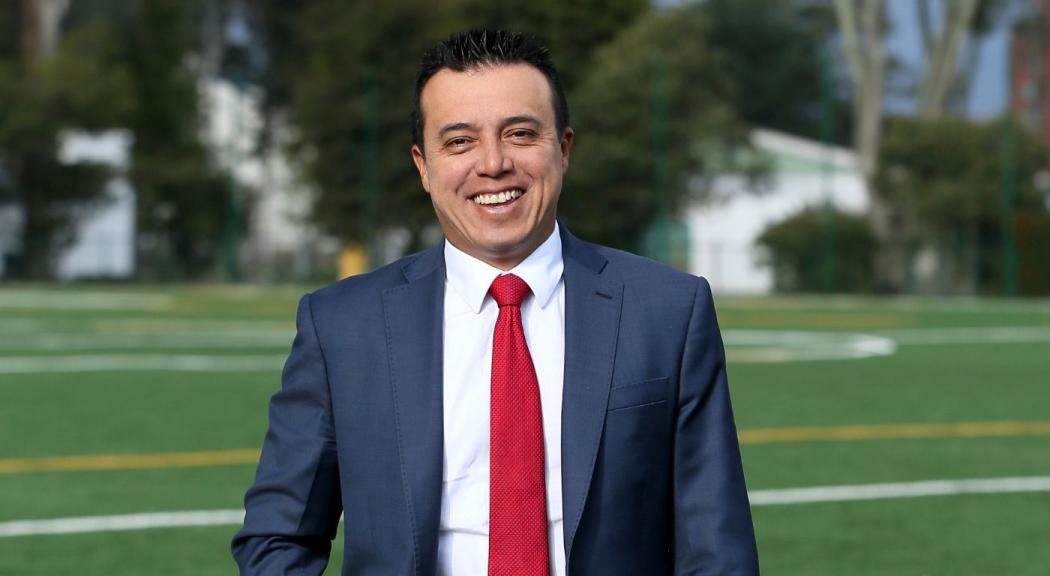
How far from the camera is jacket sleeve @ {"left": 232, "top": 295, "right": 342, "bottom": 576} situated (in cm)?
318

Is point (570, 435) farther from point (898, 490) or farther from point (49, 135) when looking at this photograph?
point (49, 135)

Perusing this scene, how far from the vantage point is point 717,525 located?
3094 millimetres

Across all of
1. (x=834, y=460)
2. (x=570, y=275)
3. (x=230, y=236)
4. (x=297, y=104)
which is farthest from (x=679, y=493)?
(x=297, y=104)

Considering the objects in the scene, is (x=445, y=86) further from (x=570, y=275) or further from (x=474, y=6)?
(x=474, y=6)

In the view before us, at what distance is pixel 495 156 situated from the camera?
10.3ft

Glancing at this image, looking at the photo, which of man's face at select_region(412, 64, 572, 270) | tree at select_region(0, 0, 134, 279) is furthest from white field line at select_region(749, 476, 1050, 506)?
tree at select_region(0, 0, 134, 279)

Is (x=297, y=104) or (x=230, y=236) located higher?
(x=297, y=104)

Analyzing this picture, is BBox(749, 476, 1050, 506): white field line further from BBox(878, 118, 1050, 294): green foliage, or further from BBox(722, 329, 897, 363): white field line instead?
BBox(878, 118, 1050, 294): green foliage

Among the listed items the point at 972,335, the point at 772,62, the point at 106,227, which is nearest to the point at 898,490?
the point at 972,335

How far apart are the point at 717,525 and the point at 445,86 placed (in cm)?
87

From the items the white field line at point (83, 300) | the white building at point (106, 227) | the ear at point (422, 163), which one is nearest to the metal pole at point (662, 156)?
the white field line at point (83, 300)

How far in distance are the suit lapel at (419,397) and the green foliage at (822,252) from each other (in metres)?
36.7

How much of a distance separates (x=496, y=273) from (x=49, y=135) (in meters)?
44.2

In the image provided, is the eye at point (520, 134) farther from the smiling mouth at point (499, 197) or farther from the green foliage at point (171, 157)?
the green foliage at point (171, 157)
